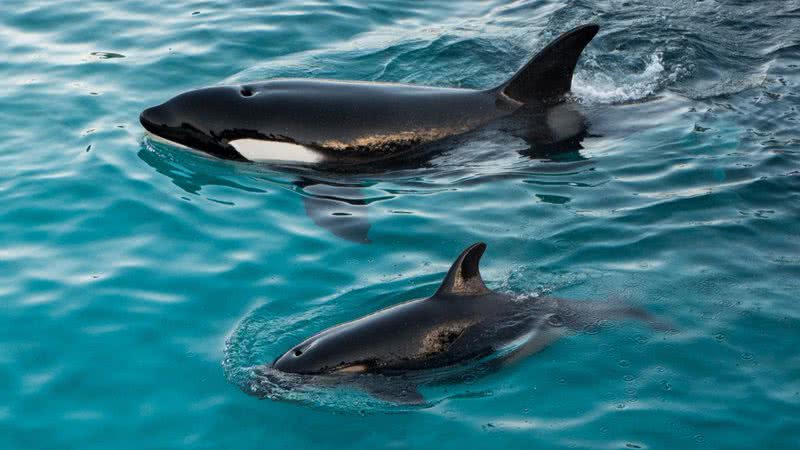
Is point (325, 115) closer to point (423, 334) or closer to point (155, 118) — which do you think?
point (155, 118)

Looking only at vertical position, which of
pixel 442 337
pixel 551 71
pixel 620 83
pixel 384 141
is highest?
pixel 551 71

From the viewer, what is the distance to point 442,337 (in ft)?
22.1

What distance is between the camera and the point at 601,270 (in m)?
8.09

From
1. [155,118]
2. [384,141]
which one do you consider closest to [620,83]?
[384,141]

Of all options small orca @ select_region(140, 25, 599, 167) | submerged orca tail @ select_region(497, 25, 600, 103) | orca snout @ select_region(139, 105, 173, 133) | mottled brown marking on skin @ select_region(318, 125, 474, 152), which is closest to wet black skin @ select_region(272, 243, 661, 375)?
mottled brown marking on skin @ select_region(318, 125, 474, 152)

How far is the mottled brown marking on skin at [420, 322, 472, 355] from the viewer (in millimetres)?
6695

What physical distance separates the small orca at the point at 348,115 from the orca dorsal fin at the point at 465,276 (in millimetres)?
3326

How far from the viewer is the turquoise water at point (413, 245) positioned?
6.57 meters

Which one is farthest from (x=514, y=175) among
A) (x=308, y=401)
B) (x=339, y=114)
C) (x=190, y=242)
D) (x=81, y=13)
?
(x=81, y=13)

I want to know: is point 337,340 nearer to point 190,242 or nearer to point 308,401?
point 308,401

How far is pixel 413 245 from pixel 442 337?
1.98 m

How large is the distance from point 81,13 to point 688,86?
28.3ft

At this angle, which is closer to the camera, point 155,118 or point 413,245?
point 413,245

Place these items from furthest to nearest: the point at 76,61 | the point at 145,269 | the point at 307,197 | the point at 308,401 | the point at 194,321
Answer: the point at 76,61 < the point at 307,197 < the point at 145,269 < the point at 194,321 < the point at 308,401
